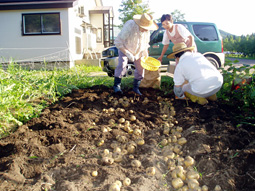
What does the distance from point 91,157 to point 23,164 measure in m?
0.62

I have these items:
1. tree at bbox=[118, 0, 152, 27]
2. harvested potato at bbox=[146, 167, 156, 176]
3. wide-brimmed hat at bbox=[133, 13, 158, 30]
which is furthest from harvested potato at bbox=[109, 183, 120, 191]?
tree at bbox=[118, 0, 152, 27]

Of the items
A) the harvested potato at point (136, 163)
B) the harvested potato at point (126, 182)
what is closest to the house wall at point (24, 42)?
the harvested potato at point (136, 163)

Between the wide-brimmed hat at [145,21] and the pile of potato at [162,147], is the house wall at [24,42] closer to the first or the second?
the wide-brimmed hat at [145,21]

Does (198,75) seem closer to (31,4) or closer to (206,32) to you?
(206,32)

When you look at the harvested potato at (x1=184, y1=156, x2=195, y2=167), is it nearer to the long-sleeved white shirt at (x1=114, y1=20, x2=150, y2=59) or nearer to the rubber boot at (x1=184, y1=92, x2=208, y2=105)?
the rubber boot at (x1=184, y1=92, x2=208, y2=105)

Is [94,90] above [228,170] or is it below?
above

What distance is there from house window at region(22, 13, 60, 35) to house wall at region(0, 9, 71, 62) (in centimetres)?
18

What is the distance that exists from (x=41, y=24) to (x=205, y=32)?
7.58 meters

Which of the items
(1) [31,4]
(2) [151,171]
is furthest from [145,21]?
(1) [31,4]

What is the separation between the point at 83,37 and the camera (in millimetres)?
14227

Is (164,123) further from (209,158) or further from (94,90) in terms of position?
(94,90)

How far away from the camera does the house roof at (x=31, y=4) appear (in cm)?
1027

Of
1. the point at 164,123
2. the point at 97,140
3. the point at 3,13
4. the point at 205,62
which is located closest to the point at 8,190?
the point at 97,140

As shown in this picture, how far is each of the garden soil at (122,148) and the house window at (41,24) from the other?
840cm
